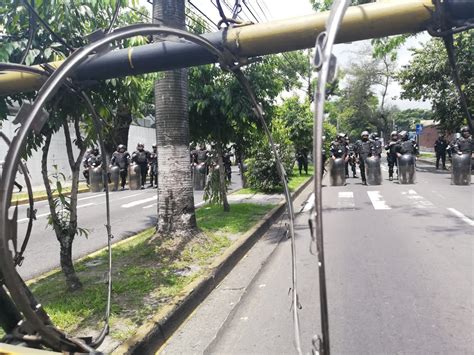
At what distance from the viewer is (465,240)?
24.3 feet

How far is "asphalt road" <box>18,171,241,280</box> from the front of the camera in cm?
721

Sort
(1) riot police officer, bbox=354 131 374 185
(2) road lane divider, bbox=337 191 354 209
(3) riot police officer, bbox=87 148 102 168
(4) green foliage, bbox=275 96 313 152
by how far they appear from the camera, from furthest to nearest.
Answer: (4) green foliage, bbox=275 96 313 152 → (3) riot police officer, bbox=87 148 102 168 → (1) riot police officer, bbox=354 131 374 185 → (2) road lane divider, bbox=337 191 354 209

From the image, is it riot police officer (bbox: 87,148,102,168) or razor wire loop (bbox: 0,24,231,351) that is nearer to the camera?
razor wire loop (bbox: 0,24,231,351)

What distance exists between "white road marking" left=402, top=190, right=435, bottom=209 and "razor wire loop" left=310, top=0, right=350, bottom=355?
10.3 m

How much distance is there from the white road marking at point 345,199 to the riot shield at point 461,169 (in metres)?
3.48

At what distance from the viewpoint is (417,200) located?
12.4 m

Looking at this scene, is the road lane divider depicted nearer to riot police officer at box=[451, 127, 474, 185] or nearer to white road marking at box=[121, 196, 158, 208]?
riot police officer at box=[451, 127, 474, 185]

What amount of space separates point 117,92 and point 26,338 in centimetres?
341

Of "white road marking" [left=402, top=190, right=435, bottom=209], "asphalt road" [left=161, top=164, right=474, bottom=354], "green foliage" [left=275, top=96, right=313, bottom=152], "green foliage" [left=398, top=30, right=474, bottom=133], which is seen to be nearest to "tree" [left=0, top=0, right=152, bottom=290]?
"asphalt road" [left=161, top=164, right=474, bottom=354]

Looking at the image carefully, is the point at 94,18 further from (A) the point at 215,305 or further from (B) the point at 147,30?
(A) the point at 215,305

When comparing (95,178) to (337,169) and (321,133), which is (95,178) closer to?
(337,169)

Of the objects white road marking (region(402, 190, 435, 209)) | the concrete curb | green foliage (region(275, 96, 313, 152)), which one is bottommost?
the concrete curb

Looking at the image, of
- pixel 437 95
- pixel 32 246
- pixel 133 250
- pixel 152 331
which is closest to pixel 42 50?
pixel 152 331

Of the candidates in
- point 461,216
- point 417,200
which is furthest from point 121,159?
point 461,216
